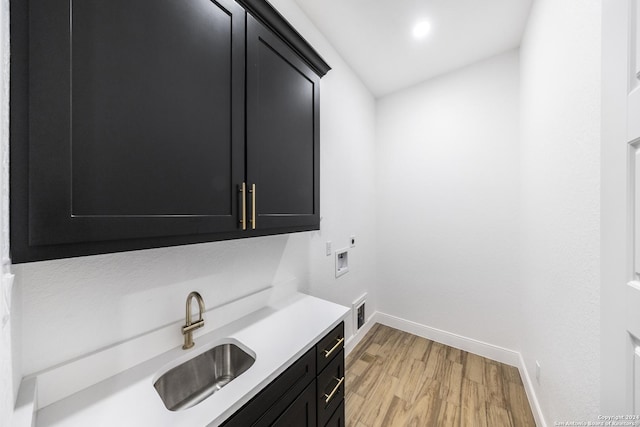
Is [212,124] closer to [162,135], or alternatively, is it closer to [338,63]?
[162,135]

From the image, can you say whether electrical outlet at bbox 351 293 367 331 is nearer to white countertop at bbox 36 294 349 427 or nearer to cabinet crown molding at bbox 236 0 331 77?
white countertop at bbox 36 294 349 427

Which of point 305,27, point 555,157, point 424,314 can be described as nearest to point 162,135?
point 305,27

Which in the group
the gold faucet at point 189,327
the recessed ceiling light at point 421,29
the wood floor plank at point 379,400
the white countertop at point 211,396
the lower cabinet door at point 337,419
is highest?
the recessed ceiling light at point 421,29

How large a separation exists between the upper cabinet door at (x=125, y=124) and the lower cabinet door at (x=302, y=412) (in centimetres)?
77

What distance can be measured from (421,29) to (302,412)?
8.49ft

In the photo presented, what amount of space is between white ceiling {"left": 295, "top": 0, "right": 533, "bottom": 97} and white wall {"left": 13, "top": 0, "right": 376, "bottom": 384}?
17 centimetres

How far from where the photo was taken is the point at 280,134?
1133 mm

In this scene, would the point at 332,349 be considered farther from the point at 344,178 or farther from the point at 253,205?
the point at 344,178

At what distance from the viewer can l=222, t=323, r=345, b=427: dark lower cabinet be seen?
2.67 feet

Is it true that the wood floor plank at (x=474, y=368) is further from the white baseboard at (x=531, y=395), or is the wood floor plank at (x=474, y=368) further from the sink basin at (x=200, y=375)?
the sink basin at (x=200, y=375)

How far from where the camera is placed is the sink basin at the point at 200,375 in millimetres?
929

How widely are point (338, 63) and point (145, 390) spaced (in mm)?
2505

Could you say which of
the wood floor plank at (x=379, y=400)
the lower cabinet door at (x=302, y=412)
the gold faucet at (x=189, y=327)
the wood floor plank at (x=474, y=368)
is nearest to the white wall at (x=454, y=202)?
the wood floor plank at (x=474, y=368)

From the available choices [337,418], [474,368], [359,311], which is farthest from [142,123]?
[474,368]
